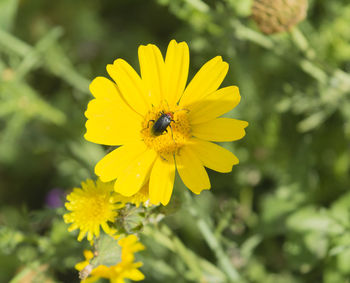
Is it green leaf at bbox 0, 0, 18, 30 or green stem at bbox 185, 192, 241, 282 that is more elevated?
green leaf at bbox 0, 0, 18, 30

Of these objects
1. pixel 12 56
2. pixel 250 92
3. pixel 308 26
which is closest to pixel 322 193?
pixel 250 92

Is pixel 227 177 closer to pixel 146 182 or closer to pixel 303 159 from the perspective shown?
pixel 303 159

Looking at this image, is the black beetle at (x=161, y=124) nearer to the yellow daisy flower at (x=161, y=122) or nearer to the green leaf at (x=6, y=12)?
the yellow daisy flower at (x=161, y=122)

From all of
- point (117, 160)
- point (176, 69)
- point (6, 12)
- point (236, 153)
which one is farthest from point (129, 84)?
point (6, 12)

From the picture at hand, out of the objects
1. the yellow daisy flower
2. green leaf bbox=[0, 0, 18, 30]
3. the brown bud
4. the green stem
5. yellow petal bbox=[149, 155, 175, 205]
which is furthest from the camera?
green leaf bbox=[0, 0, 18, 30]

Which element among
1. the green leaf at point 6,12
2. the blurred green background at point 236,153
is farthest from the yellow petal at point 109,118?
the green leaf at point 6,12

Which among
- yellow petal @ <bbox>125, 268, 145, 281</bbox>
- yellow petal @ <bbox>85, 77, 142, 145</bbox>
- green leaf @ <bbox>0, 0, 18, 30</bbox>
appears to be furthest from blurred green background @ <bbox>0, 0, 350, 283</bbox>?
yellow petal @ <bbox>85, 77, 142, 145</bbox>

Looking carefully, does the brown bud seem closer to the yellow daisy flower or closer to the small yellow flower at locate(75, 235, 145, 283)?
the yellow daisy flower

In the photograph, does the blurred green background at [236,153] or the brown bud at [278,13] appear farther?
the blurred green background at [236,153]
